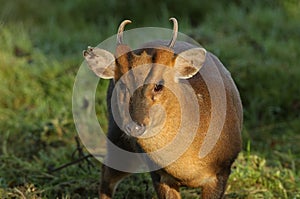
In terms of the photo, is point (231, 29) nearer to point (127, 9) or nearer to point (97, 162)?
point (127, 9)

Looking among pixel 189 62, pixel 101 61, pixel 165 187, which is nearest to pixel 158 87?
pixel 189 62

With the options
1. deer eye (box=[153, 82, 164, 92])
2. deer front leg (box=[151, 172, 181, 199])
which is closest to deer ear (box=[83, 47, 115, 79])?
deer eye (box=[153, 82, 164, 92])

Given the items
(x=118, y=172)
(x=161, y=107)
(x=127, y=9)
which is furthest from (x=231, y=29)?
(x=161, y=107)

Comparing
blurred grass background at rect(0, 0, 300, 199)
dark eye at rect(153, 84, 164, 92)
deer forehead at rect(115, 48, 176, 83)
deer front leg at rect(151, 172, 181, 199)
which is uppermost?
deer forehead at rect(115, 48, 176, 83)

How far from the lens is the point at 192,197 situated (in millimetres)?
4246

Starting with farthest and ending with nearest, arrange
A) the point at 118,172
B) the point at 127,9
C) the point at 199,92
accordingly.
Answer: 1. the point at 127,9
2. the point at 118,172
3. the point at 199,92

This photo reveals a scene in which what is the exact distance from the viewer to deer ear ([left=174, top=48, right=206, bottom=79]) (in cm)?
340

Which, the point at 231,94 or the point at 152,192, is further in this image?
the point at 152,192

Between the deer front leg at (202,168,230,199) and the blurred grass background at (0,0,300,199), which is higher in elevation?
the deer front leg at (202,168,230,199)

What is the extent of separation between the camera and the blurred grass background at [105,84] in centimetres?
449

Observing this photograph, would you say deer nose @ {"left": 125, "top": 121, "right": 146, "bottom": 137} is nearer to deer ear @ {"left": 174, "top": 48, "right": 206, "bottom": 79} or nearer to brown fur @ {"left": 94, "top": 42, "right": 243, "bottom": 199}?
brown fur @ {"left": 94, "top": 42, "right": 243, "bottom": 199}

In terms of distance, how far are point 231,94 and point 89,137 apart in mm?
1937

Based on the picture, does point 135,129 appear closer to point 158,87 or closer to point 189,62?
point 158,87

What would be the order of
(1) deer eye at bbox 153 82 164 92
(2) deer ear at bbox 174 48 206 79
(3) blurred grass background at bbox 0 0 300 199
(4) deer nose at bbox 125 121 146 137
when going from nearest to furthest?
(4) deer nose at bbox 125 121 146 137 < (1) deer eye at bbox 153 82 164 92 < (2) deer ear at bbox 174 48 206 79 < (3) blurred grass background at bbox 0 0 300 199
